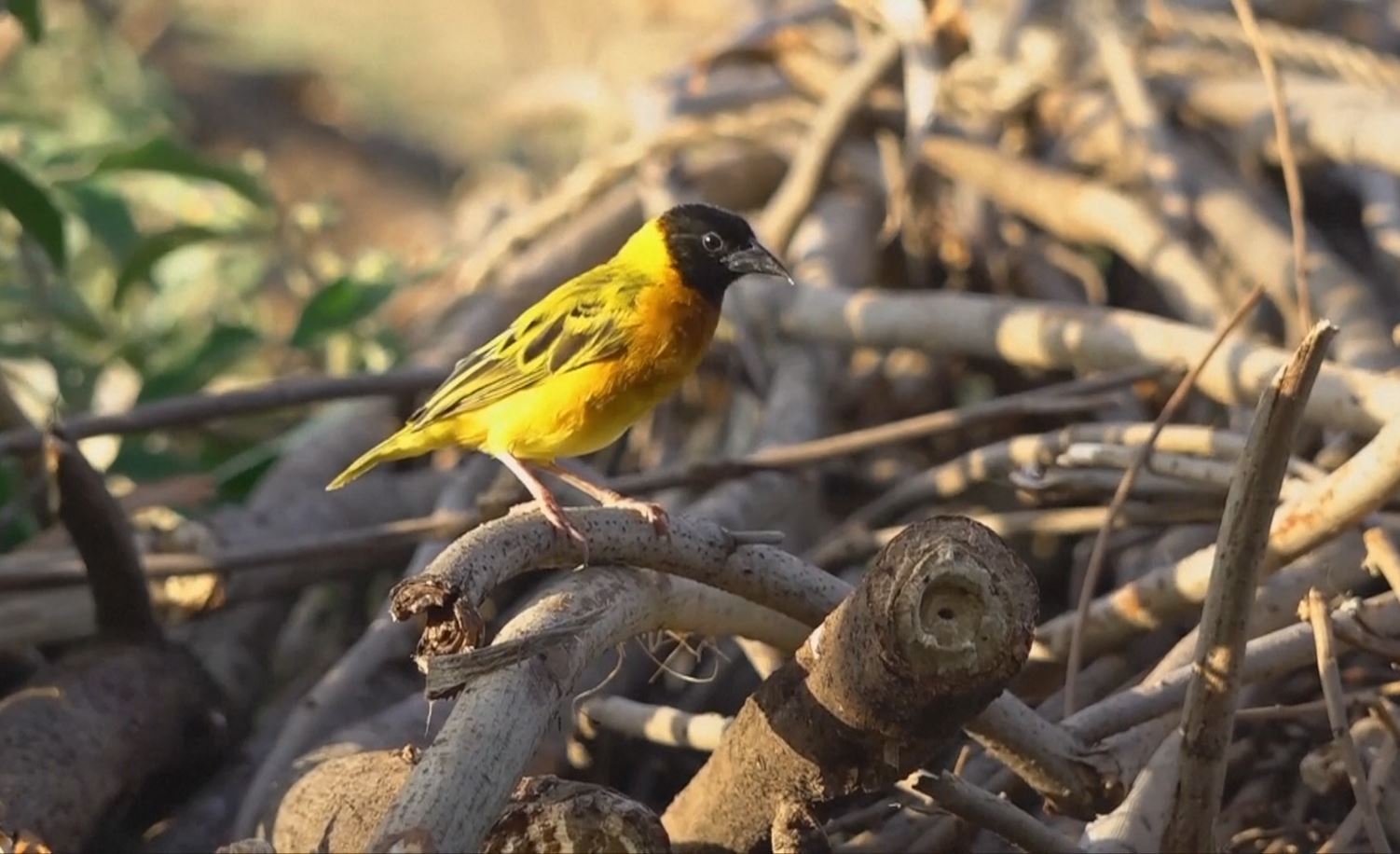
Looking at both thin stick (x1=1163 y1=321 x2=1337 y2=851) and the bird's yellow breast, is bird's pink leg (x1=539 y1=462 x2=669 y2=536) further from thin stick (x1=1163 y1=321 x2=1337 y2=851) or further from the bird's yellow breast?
thin stick (x1=1163 y1=321 x2=1337 y2=851)

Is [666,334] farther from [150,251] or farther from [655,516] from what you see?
[150,251]

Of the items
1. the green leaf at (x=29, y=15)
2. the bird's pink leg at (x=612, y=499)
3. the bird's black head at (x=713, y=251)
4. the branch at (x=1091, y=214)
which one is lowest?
the bird's pink leg at (x=612, y=499)

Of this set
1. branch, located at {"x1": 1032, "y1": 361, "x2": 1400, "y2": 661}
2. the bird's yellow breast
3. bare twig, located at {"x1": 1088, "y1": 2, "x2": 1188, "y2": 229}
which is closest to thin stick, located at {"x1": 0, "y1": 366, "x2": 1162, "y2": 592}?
the bird's yellow breast

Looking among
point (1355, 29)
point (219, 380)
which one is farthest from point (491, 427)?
point (1355, 29)

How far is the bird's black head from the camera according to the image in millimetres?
3936

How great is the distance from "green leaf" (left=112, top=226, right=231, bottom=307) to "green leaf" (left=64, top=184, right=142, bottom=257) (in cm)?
9

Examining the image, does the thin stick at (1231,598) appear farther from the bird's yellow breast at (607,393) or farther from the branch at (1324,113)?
the branch at (1324,113)

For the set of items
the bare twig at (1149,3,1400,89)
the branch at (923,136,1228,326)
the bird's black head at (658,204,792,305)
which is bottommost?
the bird's black head at (658,204,792,305)

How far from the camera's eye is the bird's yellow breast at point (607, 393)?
3660 millimetres

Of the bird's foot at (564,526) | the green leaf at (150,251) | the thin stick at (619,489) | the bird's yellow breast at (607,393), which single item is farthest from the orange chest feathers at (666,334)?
the green leaf at (150,251)

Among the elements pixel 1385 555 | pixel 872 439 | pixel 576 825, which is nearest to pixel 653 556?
pixel 576 825

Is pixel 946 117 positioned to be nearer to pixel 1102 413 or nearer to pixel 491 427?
pixel 1102 413

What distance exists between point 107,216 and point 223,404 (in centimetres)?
151

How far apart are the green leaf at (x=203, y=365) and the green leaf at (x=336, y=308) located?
14 centimetres
